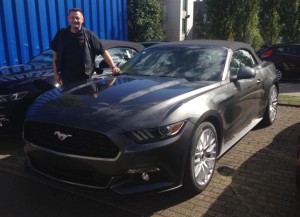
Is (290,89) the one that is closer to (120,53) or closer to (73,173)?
(120,53)

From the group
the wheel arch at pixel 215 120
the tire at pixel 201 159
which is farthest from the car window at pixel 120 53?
the tire at pixel 201 159

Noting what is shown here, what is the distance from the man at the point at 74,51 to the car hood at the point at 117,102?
84cm

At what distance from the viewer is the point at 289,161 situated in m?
4.53

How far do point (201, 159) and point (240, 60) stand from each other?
2043 millimetres

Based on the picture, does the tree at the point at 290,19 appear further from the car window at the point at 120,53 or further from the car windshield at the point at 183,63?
the car windshield at the point at 183,63

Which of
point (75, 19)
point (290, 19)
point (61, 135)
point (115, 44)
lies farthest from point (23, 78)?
point (290, 19)

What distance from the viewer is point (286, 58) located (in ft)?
40.8

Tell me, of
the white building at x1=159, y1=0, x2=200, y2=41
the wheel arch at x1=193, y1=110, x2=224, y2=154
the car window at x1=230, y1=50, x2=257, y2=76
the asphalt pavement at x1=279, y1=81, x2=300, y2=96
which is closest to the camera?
the wheel arch at x1=193, y1=110, x2=224, y2=154

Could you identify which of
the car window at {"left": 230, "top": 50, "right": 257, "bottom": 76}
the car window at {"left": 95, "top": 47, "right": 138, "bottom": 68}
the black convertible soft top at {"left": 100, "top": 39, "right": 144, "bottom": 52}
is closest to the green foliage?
the black convertible soft top at {"left": 100, "top": 39, "right": 144, "bottom": 52}

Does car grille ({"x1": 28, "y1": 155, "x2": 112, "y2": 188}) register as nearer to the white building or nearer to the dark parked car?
the dark parked car

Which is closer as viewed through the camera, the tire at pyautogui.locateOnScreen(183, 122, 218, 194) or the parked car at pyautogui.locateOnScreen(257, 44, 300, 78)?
the tire at pyautogui.locateOnScreen(183, 122, 218, 194)

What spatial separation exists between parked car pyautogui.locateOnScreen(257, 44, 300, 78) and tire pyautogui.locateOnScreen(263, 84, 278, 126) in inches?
267

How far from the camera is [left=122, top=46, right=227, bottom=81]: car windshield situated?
4.36m

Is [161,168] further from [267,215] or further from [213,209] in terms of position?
[267,215]
